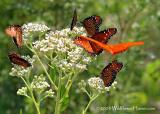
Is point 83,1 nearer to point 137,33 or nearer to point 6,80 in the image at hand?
point 137,33

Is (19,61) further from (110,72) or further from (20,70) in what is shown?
(110,72)

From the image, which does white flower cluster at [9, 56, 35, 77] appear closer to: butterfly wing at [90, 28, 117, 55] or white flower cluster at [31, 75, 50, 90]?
white flower cluster at [31, 75, 50, 90]

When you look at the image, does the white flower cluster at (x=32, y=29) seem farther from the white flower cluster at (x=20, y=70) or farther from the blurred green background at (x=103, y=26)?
the blurred green background at (x=103, y=26)

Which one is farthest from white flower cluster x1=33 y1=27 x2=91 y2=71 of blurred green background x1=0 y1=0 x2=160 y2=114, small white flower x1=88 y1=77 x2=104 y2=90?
blurred green background x1=0 y1=0 x2=160 y2=114

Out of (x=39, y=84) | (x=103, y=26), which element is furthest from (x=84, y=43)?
(x=103, y=26)

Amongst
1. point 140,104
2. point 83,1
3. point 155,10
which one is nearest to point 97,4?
point 83,1
